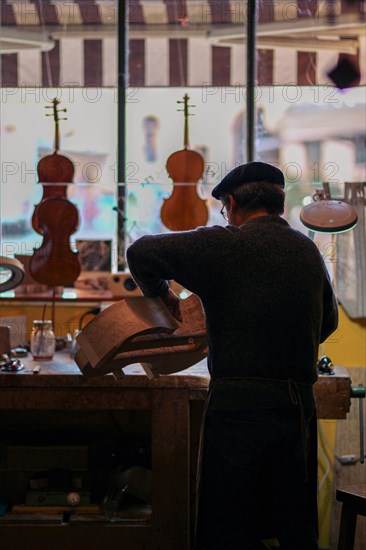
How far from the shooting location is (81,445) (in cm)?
393

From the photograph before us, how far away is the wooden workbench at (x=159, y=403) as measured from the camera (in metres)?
3.41

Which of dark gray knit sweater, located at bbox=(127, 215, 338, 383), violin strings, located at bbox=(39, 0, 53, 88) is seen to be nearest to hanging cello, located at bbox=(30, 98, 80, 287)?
violin strings, located at bbox=(39, 0, 53, 88)

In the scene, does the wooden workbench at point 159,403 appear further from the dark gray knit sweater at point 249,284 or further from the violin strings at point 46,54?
the violin strings at point 46,54

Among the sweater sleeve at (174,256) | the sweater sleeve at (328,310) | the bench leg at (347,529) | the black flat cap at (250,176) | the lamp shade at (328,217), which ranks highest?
the black flat cap at (250,176)

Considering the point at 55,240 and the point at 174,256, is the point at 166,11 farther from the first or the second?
the point at 174,256

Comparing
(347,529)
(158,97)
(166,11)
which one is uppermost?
(166,11)

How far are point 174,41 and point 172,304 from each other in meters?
2.97

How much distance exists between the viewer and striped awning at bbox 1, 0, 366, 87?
16.4 feet

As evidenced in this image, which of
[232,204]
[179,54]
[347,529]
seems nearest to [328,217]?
[232,204]

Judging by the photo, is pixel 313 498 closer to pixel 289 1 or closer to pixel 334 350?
pixel 334 350

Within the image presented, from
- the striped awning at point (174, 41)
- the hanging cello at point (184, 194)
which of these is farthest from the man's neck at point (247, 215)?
the striped awning at point (174, 41)

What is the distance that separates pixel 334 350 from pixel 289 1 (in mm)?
2156

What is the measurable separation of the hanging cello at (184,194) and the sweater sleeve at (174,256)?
189 centimetres

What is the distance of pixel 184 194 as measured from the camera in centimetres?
426
